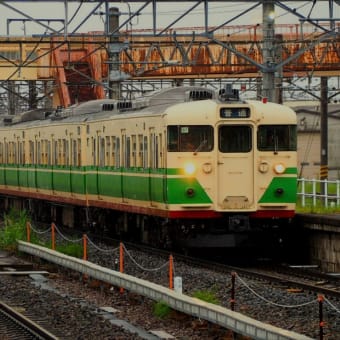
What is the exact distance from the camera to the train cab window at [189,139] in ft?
68.6

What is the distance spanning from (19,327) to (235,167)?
7546 millimetres

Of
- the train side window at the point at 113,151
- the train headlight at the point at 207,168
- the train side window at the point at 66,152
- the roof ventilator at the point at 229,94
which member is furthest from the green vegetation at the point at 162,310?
the train side window at the point at 66,152

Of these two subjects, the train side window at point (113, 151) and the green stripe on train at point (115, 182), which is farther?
the train side window at point (113, 151)

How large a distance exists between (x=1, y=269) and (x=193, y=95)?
15.4 feet

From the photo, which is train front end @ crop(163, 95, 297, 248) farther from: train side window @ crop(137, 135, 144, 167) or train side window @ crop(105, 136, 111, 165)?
train side window @ crop(105, 136, 111, 165)

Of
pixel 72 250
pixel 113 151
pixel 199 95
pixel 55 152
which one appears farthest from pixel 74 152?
pixel 199 95

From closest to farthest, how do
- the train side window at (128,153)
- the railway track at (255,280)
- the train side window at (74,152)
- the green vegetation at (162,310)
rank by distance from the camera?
the railway track at (255,280) → the green vegetation at (162,310) → the train side window at (128,153) → the train side window at (74,152)

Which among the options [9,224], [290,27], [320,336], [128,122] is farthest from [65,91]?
[320,336]

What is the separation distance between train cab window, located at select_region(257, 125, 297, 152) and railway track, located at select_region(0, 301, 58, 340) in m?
6.92

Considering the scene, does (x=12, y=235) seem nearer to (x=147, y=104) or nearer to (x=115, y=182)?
(x=115, y=182)

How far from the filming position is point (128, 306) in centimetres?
1611

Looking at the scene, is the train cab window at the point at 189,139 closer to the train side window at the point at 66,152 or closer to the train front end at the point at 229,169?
the train front end at the point at 229,169

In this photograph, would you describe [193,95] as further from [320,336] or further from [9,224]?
[320,336]

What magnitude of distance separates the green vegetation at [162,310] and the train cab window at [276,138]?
21.7 feet
